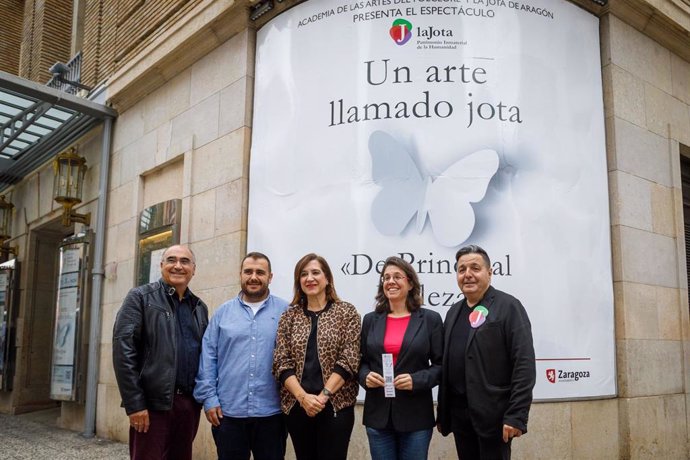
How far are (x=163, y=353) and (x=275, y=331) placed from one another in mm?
679

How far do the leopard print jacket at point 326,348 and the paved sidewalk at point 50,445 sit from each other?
4320mm

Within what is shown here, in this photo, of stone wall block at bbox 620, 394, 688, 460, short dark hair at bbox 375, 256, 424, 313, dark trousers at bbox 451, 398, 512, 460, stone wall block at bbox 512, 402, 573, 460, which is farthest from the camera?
stone wall block at bbox 620, 394, 688, 460

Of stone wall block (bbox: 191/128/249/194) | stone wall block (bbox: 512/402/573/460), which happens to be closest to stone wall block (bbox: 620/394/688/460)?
stone wall block (bbox: 512/402/573/460)

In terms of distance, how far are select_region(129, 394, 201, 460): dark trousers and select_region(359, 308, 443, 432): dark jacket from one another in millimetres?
1121

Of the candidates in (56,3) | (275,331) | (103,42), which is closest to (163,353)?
(275,331)

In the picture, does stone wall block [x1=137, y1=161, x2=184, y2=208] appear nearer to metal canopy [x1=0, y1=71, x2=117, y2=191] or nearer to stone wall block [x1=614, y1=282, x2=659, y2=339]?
metal canopy [x1=0, y1=71, x2=117, y2=191]

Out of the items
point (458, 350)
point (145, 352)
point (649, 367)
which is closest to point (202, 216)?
point (145, 352)

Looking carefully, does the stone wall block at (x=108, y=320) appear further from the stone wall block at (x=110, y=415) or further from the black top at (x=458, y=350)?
the black top at (x=458, y=350)

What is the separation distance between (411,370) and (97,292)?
673 cm

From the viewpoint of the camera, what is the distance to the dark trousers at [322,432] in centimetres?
373

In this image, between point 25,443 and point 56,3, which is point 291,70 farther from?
point 56,3

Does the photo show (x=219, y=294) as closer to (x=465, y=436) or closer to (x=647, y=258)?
(x=465, y=436)

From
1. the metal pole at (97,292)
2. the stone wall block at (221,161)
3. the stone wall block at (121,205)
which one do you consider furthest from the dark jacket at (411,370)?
the metal pole at (97,292)

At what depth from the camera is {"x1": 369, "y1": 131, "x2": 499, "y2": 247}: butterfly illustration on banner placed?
589 cm
